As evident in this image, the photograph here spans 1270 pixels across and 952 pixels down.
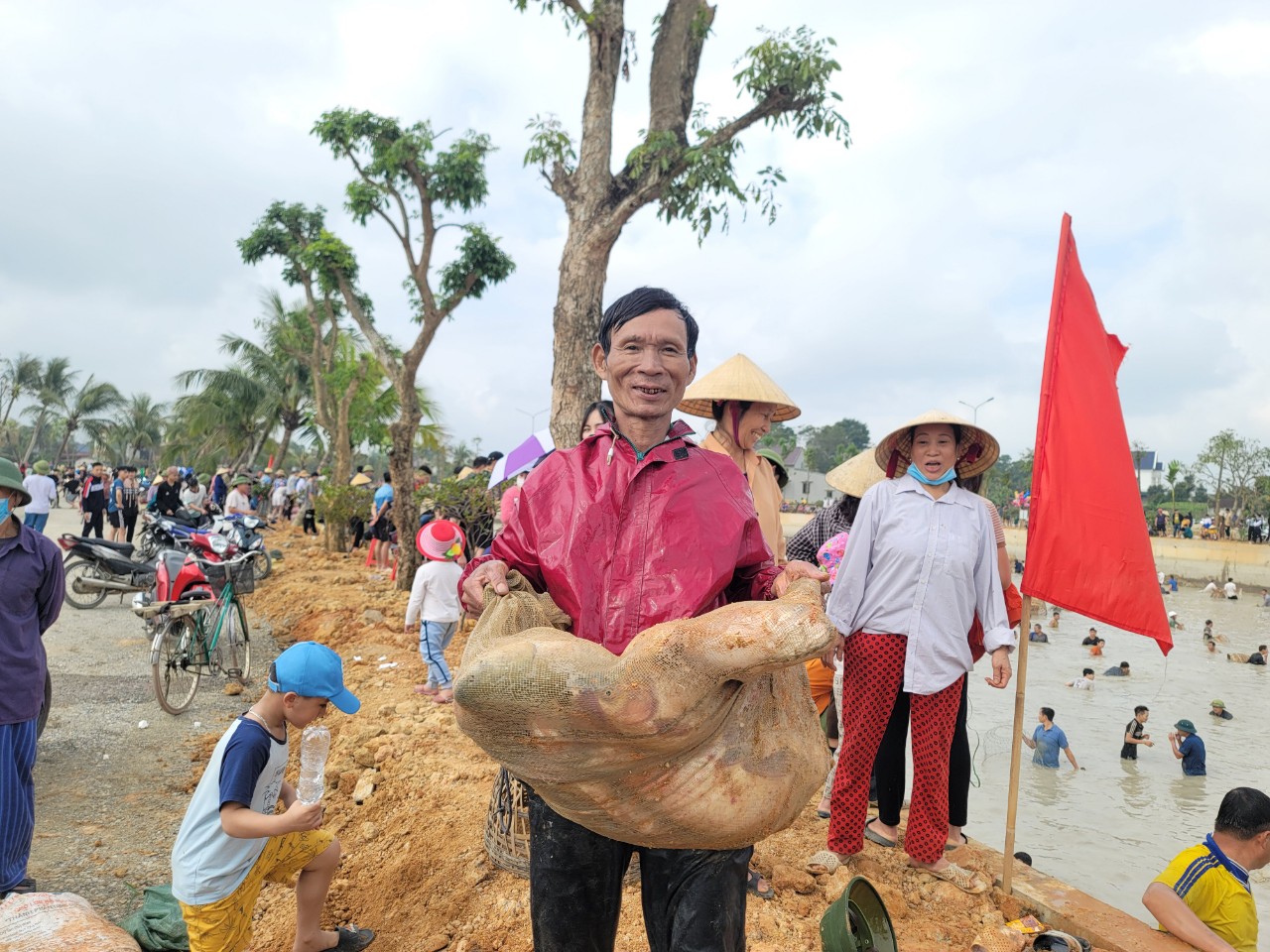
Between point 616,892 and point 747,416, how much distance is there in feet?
6.45

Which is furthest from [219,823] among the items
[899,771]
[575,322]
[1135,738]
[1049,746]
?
[1135,738]

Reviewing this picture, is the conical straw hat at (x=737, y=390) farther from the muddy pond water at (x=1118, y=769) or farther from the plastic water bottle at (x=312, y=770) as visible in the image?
the muddy pond water at (x=1118, y=769)

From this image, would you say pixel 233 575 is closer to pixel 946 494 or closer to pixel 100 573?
pixel 100 573

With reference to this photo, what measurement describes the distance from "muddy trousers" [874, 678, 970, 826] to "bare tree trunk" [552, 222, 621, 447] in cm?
398

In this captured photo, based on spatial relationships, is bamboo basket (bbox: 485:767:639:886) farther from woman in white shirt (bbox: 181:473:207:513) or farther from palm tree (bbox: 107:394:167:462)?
palm tree (bbox: 107:394:167:462)

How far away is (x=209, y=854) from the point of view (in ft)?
8.81

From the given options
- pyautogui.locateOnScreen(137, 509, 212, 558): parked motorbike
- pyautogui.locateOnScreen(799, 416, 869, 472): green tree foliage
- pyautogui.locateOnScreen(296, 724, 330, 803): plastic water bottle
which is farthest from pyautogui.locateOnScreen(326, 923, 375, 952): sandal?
pyautogui.locateOnScreen(799, 416, 869, 472): green tree foliage

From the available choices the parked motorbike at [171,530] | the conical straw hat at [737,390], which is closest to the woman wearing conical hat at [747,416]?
the conical straw hat at [737,390]

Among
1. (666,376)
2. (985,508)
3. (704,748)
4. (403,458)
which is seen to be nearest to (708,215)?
(403,458)

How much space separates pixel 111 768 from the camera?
5062mm

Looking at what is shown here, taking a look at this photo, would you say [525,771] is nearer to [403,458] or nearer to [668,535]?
[668,535]

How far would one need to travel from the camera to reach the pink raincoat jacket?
1698 millimetres

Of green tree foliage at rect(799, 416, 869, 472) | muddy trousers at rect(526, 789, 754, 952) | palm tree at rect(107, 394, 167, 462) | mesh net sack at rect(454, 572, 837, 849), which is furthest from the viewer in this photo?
green tree foliage at rect(799, 416, 869, 472)

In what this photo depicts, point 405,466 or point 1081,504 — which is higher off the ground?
point 405,466
